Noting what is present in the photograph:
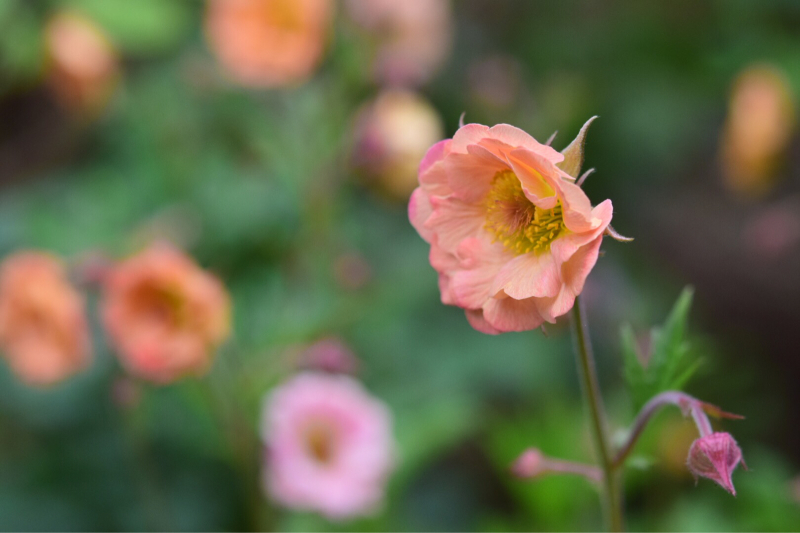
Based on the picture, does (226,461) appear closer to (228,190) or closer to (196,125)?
(228,190)

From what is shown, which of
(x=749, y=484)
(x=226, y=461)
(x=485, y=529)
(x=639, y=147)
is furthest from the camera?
(x=639, y=147)

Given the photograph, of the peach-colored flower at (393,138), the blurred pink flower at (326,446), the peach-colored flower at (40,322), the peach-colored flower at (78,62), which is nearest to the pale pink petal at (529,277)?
the blurred pink flower at (326,446)

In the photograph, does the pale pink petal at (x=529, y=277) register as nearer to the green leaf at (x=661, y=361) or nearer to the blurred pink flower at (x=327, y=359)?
the green leaf at (x=661, y=361)

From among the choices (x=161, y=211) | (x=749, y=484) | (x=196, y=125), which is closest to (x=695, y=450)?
(x=749, y=484)

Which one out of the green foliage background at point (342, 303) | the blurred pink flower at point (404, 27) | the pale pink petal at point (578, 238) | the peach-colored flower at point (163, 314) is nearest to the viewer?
the pale pink petal at point (578, 238)

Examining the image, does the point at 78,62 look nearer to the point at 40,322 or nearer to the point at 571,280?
the point at 40,322

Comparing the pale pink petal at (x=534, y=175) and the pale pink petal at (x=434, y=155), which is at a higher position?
the pale pink petal at (x=434, y=155)

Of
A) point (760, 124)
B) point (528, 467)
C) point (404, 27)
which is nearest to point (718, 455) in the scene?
point (528, 467)

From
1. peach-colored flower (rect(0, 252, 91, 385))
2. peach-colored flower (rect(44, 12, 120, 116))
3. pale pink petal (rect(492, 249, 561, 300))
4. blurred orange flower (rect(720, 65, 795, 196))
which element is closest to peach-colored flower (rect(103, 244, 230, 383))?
peach-colored flower (rect(0, 252, 91, 385))
